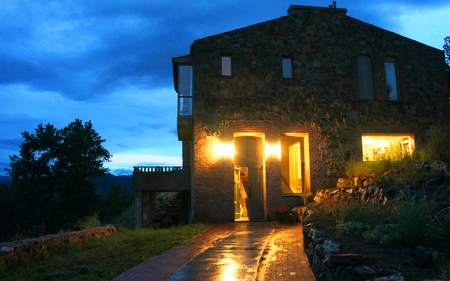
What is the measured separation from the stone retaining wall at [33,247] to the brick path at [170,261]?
7.06ft

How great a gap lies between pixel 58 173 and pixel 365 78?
92.7ft

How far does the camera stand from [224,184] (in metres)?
13.2

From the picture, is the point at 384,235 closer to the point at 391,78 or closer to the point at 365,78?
the point at 365,78

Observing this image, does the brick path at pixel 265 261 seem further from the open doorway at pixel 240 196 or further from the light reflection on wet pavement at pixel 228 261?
the open doorway at pixel 240 196

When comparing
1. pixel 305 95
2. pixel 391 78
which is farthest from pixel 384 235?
pixel 391 78

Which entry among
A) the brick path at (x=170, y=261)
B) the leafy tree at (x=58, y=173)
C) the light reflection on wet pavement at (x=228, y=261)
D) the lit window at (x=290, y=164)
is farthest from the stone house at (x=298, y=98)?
the leafy tree at (x=58, y=173)

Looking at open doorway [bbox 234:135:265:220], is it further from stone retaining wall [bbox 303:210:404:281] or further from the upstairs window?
stone retaining wall [bbox 303:210:404:281]

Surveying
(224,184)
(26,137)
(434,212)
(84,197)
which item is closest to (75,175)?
(84,197)

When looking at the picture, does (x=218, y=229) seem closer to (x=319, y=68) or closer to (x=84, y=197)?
(x=319, y=68)

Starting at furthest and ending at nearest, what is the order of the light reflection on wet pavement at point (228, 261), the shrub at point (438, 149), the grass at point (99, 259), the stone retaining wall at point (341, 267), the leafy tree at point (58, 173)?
the leafy tree at point (58, 173) → the shrub at point (438, 149) → the grass at point (99, 259) → the light reflection on wet pavement at point (228, 261) → the stone retaining wall at point (341, 267)

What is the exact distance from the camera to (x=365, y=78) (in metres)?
14.8

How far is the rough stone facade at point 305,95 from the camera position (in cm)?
1343

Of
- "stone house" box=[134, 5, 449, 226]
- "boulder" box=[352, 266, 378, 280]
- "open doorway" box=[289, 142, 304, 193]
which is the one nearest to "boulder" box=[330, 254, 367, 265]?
"boulder" box=[352, 266, 378, 280]

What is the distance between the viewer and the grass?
18.5ft
